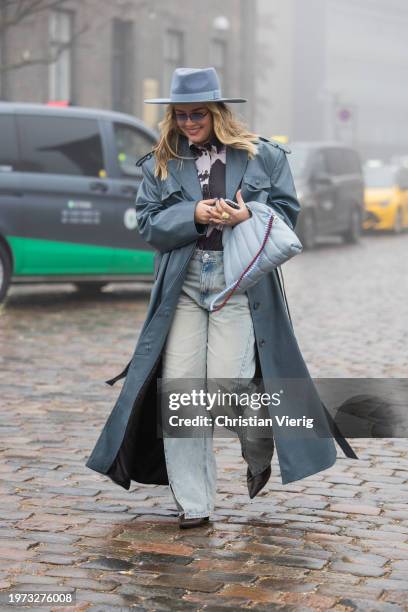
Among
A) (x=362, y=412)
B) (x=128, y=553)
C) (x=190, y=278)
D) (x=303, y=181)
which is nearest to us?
(x=128, y=553)

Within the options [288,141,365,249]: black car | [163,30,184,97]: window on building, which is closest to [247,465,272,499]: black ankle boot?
[288,141,365,249]: black car

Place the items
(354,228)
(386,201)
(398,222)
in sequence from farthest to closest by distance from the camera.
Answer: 1. (398,222)
2. (386,201)
3. (354,228)

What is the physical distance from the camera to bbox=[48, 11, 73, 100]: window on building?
27500 millimetres

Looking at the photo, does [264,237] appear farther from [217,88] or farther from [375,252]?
[375,252]

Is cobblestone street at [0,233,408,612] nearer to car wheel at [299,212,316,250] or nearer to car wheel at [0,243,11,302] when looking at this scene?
car wheel at [0,243,11,302]

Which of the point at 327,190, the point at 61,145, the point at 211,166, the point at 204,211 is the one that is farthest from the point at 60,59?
the point at 204,211

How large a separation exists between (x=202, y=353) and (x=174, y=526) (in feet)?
2.15

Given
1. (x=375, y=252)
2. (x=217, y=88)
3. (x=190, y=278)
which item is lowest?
(x=375, y=252)

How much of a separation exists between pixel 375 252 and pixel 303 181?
163 cm

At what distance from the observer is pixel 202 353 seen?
508 centimetres

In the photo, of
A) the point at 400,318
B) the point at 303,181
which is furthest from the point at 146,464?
the point at 303,181

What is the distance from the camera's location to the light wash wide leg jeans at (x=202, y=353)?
5012 millimetres

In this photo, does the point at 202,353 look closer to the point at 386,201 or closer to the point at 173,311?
the point at 173,311

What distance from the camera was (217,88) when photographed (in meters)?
4.99
